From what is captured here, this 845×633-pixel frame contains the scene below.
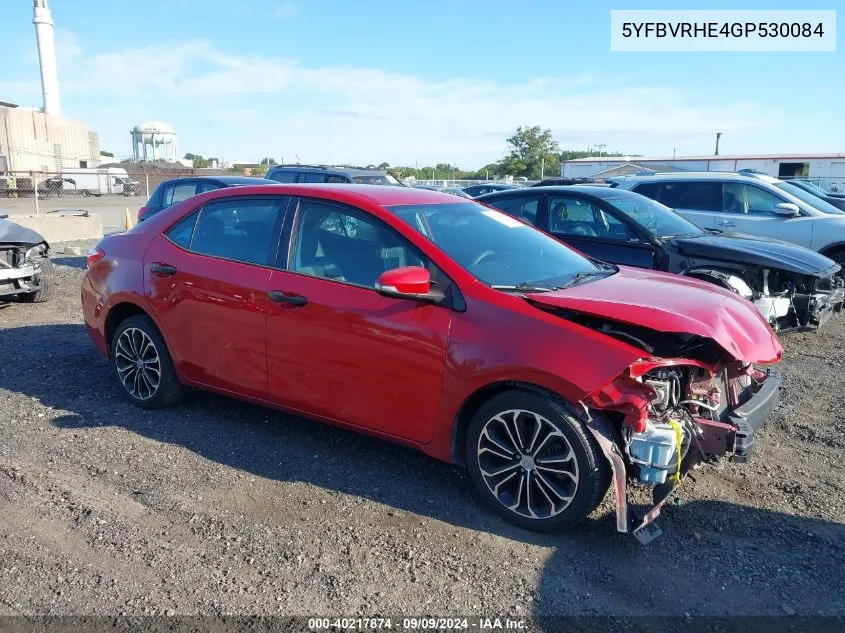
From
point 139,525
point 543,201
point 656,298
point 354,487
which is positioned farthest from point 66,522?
point 543,201

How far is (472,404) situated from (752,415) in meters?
1.49

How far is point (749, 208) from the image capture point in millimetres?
10297

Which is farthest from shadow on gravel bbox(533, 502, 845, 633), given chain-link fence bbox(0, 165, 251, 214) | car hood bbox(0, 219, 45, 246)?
chain-link fence bbox(0, 165, 251, 214)

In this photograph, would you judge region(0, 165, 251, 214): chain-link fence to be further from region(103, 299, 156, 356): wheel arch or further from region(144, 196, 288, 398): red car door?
region(144, 196, 288, 398): red car door

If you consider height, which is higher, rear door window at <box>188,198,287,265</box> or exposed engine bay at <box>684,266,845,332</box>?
rear door window at <box>188,198,287,265</box>

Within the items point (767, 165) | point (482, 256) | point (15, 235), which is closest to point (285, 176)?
point (15, 235)

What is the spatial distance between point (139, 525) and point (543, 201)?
6.03m

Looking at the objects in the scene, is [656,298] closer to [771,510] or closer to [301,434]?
[771,510]

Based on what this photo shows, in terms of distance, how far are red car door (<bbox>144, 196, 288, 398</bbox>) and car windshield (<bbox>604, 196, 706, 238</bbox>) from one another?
4598 mm

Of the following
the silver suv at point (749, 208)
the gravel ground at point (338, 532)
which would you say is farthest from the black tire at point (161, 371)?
the silver suv at point (749, 208)

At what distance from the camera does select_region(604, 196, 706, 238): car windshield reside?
765 centimetres

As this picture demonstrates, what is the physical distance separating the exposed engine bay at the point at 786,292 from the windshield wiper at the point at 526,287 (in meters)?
3.86

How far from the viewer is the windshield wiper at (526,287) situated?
3734mm

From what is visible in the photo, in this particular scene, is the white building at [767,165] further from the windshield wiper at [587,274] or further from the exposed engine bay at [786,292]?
the windshield wiper at [587,274]
